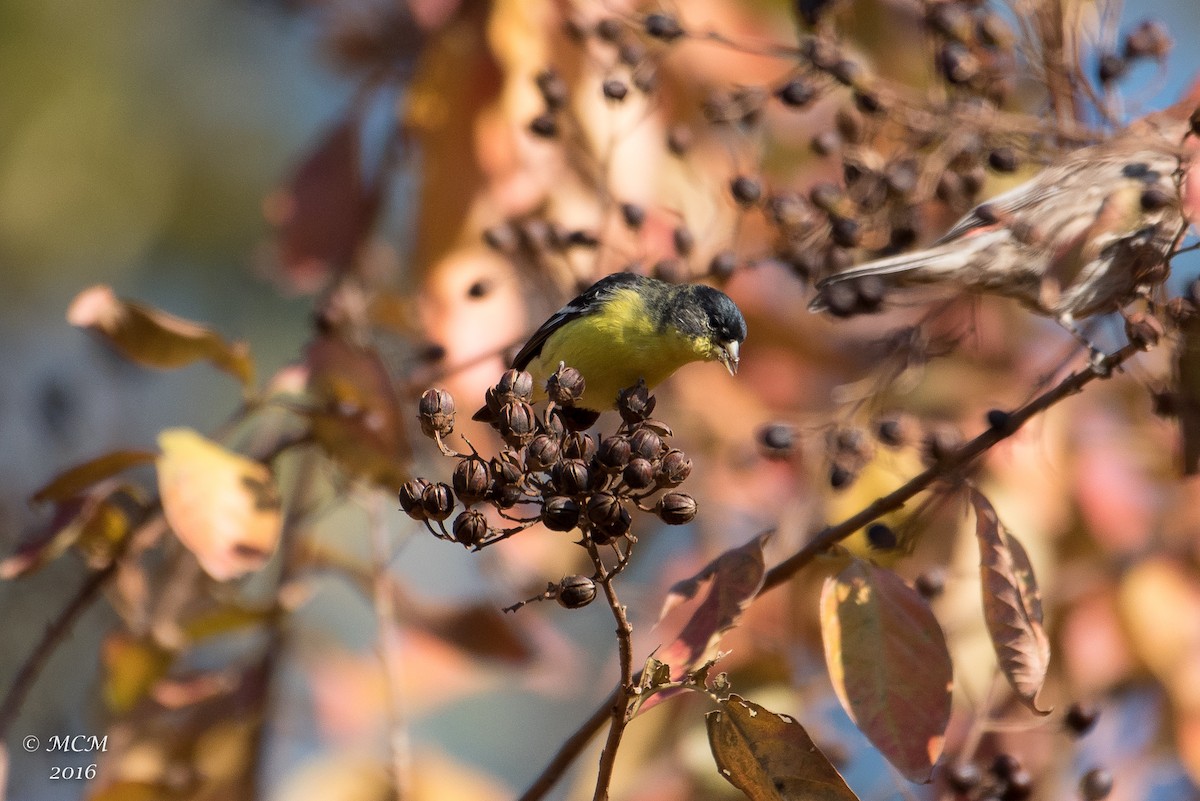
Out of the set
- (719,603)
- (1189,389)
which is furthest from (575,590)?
(1189,389)

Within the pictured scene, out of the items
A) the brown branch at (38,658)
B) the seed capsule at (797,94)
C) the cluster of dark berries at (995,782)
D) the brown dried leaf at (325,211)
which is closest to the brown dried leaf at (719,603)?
the cluster of dark berries at (995,782)

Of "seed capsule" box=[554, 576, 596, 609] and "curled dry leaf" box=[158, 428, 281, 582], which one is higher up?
"seed capsule" box=[554, 576, 596, 609]

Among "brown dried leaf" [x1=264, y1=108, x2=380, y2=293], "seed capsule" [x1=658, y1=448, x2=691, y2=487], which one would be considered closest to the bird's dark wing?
"brown dried leaf" [x1=264, y1=108, x2=380, y2=293]

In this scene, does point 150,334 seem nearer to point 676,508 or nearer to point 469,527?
point 469,527

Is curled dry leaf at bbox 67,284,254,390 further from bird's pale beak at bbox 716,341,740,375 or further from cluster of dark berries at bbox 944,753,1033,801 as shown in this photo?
cluster of dark berries at bbox 944,753,1033,801

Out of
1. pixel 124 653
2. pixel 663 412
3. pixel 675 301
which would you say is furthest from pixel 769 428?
pixel 124 653
